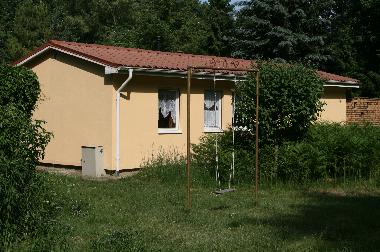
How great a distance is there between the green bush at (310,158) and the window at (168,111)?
8.78 ft

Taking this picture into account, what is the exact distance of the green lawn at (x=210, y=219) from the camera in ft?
22.3

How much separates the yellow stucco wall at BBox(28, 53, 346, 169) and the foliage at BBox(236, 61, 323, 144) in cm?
312

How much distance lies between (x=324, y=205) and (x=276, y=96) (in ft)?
10.0

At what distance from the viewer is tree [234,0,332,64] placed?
99.4 feet

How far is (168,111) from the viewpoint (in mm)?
15328

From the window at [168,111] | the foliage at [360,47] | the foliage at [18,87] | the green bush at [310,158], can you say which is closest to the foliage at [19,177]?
the green bush at [310,158]

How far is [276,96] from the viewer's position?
12031mm

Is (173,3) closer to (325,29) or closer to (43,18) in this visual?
(43,18)

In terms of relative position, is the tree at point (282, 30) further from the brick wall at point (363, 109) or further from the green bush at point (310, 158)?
the green bush at point (310, 158)

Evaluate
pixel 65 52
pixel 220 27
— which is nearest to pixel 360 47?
pixel 220 27

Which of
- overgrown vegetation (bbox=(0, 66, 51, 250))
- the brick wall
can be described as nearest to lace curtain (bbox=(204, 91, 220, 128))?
the brick wall

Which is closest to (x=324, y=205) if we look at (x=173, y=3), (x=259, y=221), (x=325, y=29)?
(x=259, y=221)

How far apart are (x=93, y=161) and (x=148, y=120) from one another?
72.8 inches

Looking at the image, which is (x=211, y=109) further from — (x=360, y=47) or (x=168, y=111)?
(x=360, y=47)
